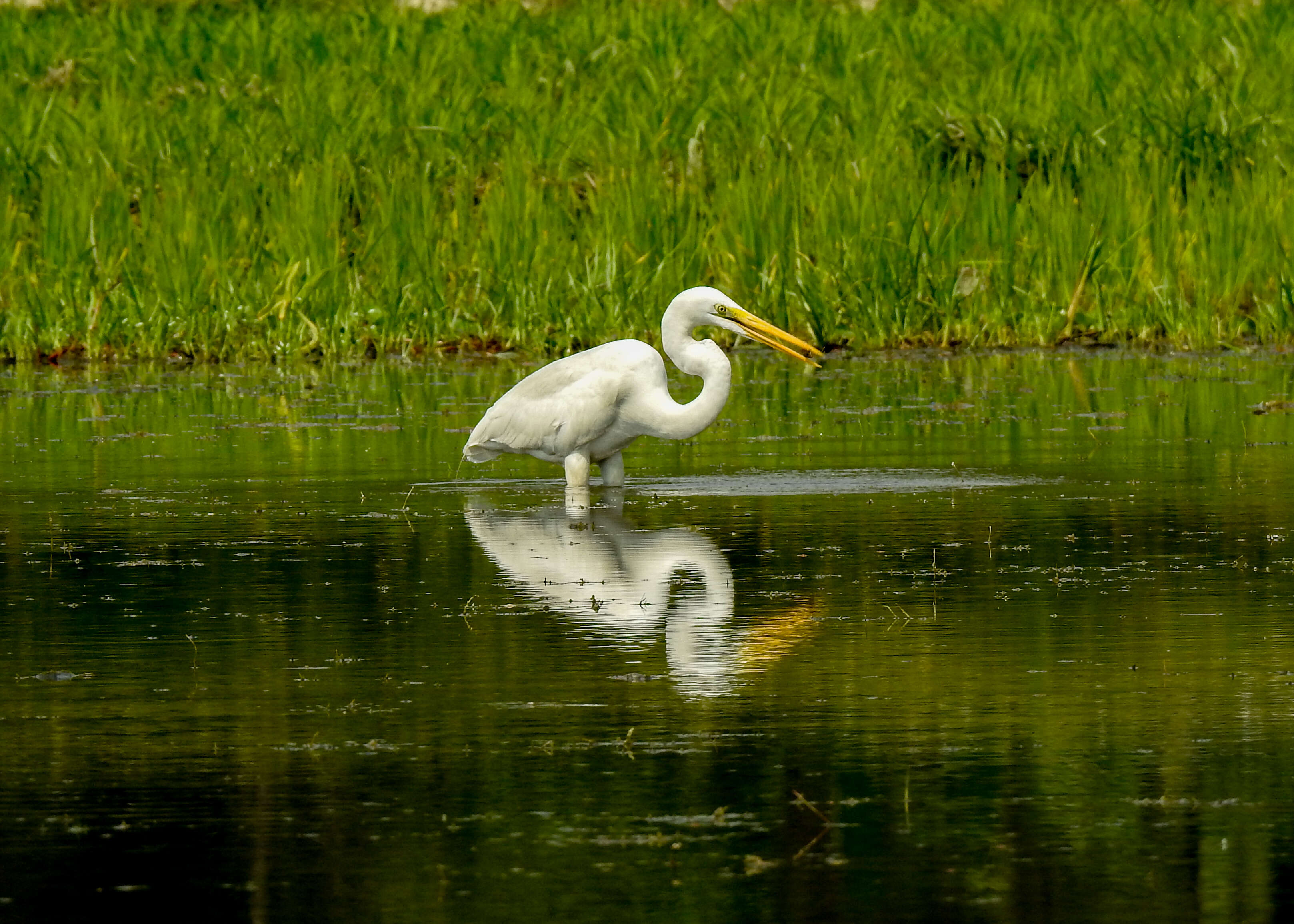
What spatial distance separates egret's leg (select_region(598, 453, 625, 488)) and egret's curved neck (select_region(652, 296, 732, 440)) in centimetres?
20

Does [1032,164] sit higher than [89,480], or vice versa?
[1032,164]

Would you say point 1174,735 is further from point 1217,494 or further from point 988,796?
point 1217,494

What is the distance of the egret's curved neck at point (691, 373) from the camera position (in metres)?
10.8

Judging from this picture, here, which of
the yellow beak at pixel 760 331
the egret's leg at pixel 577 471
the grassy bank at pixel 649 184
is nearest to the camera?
the egret's leg at pixel 577 471

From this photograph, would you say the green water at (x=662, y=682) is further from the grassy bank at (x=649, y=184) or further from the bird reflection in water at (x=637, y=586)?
the grassy bank at (x=649, y=184)

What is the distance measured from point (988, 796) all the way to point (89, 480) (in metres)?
6.59

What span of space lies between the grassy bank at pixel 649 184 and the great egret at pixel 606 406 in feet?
15.3

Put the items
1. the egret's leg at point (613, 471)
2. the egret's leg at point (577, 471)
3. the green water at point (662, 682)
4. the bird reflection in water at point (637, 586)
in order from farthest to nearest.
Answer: the egret's leg at point (613, 471) < the egret's leg at point (577, 471) < the bird reflection in water at point (637, 586) < the green water at point (662, 682)

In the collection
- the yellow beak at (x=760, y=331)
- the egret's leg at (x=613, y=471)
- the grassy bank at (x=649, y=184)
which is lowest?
the egret's leg at (x=613, y=471)

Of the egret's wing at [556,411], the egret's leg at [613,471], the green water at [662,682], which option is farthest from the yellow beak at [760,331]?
the egret's leg at [613,471]

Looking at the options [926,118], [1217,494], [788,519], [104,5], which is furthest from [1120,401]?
[104,5]

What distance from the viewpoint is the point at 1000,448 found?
11523 millimetres

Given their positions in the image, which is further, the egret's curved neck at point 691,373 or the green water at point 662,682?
the egret's curved neck at point 691,373

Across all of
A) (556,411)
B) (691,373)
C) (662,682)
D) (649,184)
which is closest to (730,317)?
(691,373)
